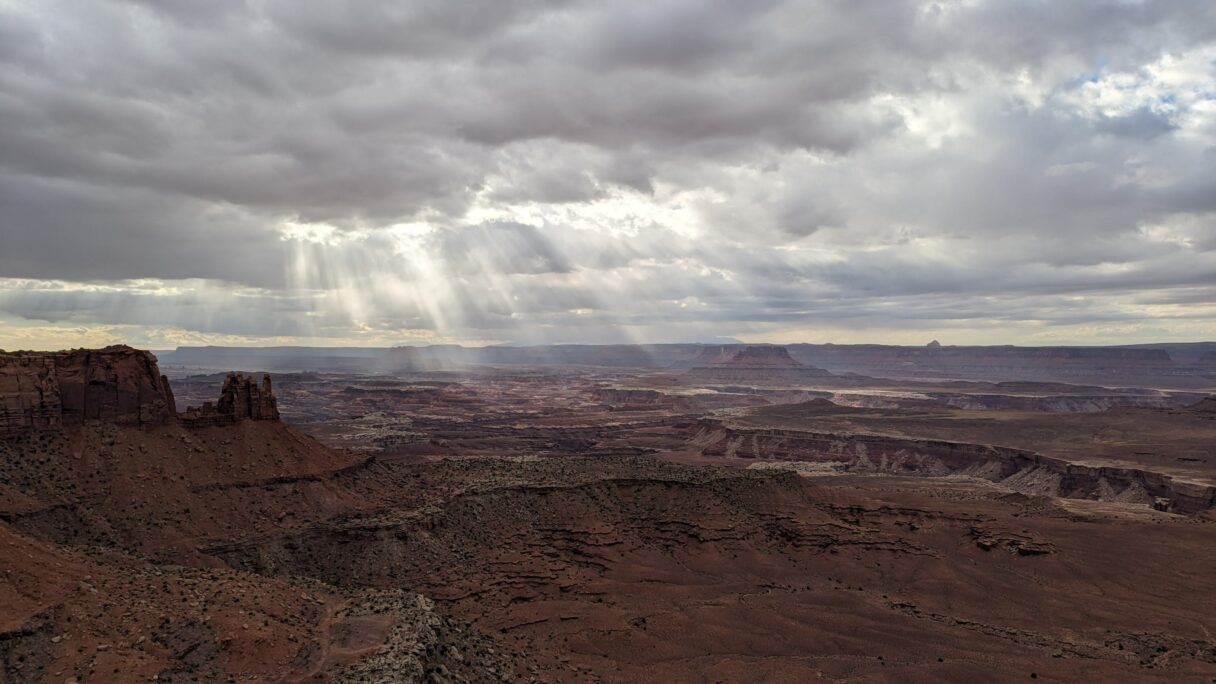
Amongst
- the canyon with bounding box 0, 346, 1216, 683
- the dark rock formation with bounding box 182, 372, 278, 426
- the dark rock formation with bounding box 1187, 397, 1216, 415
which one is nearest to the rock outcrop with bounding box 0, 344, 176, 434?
the canyon with bounding box 0, 346, 1216, 683

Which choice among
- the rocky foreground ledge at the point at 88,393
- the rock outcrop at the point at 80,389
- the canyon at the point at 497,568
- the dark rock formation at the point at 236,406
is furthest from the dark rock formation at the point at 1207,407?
the rock outcrop at the point at 80,389

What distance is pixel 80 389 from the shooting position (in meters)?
53.7

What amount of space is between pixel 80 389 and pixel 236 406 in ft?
37.9

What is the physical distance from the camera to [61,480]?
156 ft

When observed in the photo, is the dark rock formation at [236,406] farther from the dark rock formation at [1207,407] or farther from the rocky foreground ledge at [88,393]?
the dark rock formation at [1207,407]

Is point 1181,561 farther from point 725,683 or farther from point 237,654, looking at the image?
point 237,654

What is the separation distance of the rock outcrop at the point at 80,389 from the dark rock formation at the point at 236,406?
239 cm

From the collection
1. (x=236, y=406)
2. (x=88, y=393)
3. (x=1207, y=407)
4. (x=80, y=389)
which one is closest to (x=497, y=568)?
(x=236, y=406)

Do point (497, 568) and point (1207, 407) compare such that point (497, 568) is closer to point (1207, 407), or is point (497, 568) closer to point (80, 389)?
point (80, 389)

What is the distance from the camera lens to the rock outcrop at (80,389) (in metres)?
50.3

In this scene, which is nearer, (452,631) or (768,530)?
(452,631)

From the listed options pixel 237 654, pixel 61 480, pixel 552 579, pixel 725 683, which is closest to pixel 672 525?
pixel 552 579

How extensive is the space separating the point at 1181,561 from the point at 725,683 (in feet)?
178

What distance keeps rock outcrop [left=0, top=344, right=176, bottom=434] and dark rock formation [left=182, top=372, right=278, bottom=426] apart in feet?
7.85
